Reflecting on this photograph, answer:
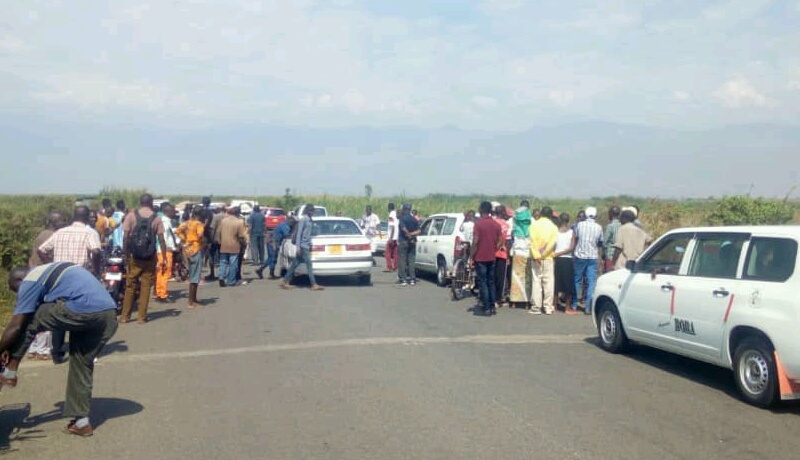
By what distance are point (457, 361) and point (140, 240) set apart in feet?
18.3

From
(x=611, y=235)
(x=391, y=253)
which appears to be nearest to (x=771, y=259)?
(x=611, y=235)

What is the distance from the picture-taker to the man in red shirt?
1403 centimetres

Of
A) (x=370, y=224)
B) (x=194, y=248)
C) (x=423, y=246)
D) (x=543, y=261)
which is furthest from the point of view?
(x=370, y=224)

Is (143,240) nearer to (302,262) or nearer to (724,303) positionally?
(302,262)

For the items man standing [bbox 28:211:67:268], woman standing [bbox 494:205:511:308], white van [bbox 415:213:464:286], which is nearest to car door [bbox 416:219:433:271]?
white van [bbox 415:213:464:286]

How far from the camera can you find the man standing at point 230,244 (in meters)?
17.6

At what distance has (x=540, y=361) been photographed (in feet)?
33.4

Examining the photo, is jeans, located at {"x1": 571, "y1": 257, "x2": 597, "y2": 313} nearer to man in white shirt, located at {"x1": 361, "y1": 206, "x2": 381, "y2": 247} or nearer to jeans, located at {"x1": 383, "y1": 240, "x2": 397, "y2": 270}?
jeans, located at {"x1": 383, "y1": 240, "x2": 397, "y2": 270}

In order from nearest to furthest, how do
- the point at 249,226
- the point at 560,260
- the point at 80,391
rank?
the point at 80,391 < the point at 560,260 < the point at 249,226

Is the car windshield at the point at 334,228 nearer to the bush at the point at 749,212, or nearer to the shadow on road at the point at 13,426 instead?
the bush at the point at 749,212

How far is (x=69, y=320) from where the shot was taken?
671 centimetres

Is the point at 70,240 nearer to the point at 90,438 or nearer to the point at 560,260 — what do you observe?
the point at 90,438

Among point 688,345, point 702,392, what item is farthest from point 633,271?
point 702,392

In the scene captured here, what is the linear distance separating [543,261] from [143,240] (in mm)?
6788
